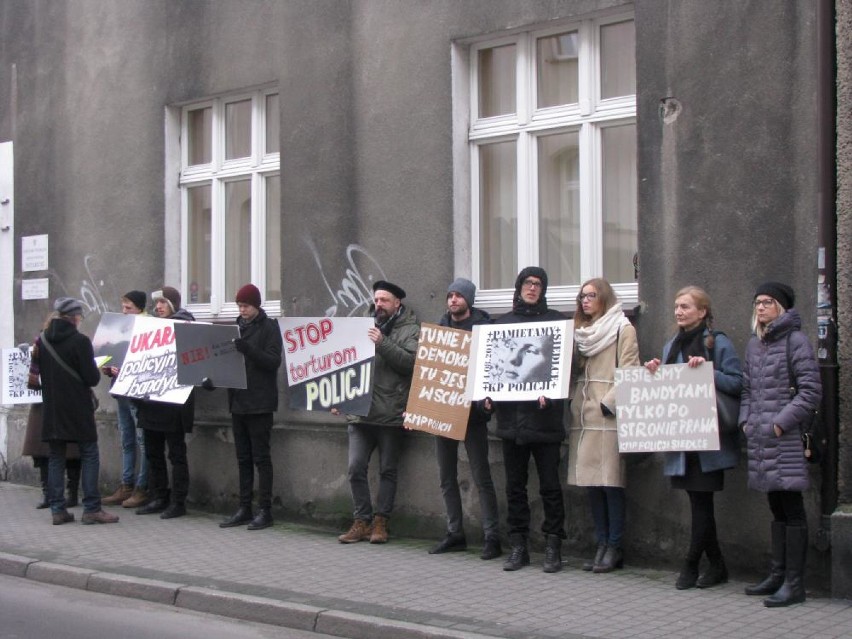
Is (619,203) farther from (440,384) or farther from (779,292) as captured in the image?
(779,292)

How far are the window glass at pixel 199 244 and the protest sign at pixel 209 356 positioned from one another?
6.39 ft

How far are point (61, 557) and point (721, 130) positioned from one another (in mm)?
5832

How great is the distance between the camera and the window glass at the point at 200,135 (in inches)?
476

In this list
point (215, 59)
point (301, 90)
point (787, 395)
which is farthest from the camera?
point (215, 59)

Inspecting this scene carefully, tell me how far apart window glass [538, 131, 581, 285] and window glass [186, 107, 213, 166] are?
3.98 metres

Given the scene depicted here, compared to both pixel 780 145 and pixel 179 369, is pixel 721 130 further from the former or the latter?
pixel 179 369

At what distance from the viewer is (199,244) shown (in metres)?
12.3

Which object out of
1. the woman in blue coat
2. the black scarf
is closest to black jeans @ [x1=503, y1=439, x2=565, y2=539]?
the woman in blue coat

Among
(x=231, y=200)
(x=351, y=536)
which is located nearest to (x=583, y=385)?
(x=351, y=536)

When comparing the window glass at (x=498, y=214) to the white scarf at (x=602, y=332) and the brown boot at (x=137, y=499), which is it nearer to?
the white scarf at (x=602, y=332)

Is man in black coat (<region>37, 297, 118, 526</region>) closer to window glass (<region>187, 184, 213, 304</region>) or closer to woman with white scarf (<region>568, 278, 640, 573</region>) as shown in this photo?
window glass (<region>187, 184, 213, 304</region>)

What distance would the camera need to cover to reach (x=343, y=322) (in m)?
9.62

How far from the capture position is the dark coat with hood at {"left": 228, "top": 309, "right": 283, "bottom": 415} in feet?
33.3

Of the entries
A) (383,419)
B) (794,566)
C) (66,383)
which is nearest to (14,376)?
(66,383)
